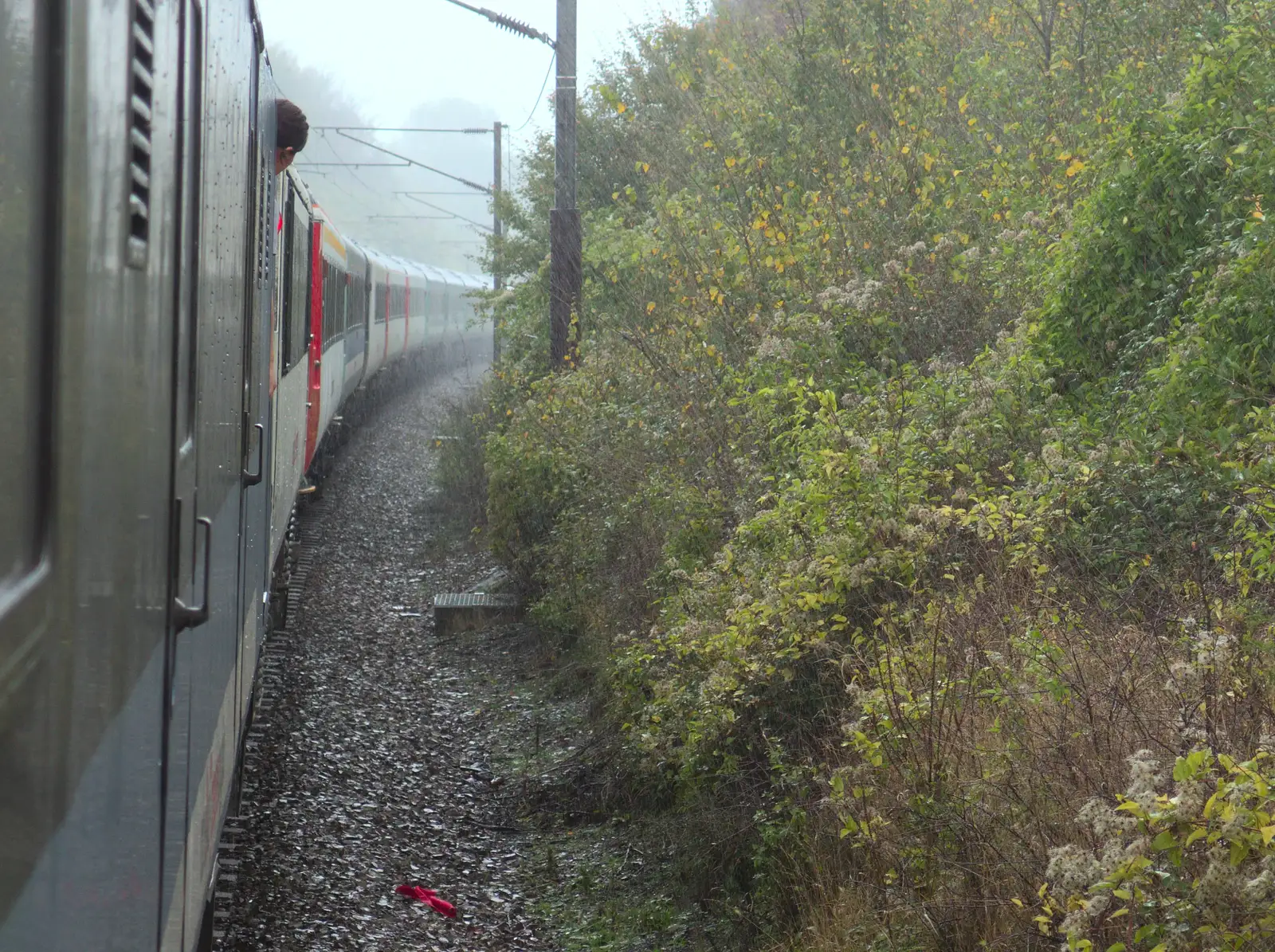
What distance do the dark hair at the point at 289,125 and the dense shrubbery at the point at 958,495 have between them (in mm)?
2490

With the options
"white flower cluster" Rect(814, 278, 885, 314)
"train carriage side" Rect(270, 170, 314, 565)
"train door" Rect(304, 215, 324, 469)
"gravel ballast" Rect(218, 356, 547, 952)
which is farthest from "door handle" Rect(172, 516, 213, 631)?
"train door" Rect(304, 215, 324, 469)

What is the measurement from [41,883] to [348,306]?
1509 centimetres

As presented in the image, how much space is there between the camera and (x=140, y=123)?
73.6 inches

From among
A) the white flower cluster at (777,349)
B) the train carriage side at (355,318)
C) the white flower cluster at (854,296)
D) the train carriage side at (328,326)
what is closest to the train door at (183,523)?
the white flower cluster at (777,349)

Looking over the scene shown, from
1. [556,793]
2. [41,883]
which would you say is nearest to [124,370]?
[41,883]

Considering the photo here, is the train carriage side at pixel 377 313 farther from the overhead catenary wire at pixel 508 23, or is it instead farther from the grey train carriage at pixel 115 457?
the grey train carriage at pixel 115 457

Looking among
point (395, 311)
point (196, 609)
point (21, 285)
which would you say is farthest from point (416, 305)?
point (21, 285)

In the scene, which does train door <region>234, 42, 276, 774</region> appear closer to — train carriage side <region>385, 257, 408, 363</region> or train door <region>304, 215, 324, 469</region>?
train door <region>304, 215, 324, 469</region>

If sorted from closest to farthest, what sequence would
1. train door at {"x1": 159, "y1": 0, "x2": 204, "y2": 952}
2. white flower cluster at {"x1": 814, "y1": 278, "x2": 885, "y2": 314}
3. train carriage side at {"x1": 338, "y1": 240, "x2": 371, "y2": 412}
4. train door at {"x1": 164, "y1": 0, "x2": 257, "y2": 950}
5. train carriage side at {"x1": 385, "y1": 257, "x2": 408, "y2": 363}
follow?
1. train door at {"x1": 159, "y1": 0, "x2": 204, "y2": 952}
2. train door at {"x1": 164, "y1": 0, "x2": 257, "y2": 950}
3. white flower cluster at {"x1": 814, "y1": 278, "x2": 885, "y2": 314}
4. train carriage side at {"x1": 338, "y1": 240, "x2": 371, "y2": 412}
5. train carriage side at {"x1": 385, "y1": 257, "x2": 408, "y2": 363}

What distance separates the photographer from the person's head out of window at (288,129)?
5.92 m

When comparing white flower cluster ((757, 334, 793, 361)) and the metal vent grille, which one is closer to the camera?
the metal vent grille

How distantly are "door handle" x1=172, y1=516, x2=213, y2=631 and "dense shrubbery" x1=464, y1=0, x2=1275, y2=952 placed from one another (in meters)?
1.81

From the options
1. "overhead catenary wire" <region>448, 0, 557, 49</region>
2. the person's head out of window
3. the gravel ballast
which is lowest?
the gravel ballast

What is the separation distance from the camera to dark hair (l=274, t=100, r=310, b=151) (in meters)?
5.91
